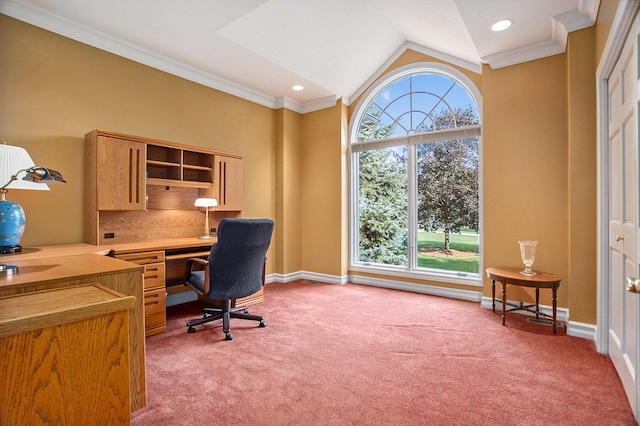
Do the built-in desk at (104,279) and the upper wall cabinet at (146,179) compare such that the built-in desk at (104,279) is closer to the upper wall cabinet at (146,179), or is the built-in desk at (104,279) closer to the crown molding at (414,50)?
the upper wall cabinet at (146,179)

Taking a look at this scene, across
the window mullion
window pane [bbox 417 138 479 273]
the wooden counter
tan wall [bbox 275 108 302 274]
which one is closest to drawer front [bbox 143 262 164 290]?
the wooden counter

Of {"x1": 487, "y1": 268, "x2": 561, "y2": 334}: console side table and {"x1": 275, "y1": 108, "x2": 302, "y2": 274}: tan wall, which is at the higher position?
{"x1": 275, "y1": 108, "x2": 302, "y2": 274}: tan wall

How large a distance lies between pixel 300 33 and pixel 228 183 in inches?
75.8

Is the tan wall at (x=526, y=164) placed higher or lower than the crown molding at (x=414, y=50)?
lower

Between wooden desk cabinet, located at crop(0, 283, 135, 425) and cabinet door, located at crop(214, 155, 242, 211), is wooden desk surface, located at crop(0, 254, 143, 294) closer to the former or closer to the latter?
wooden desk cabinet, located at crop(0, 283, 135, 425)

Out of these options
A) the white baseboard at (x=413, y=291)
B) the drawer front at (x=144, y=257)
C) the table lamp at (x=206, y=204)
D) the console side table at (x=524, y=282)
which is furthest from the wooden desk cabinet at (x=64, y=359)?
the console side table at (x=524, y=282)

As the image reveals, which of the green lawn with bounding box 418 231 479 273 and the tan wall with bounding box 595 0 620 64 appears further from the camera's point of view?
the green lawn with bounding box 418 231 479 273

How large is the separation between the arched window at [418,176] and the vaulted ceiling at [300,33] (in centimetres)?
40

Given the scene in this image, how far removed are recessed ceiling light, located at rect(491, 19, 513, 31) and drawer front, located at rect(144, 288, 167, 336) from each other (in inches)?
152

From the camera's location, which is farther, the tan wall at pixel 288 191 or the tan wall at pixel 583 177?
the tan wall at pixel 288 191

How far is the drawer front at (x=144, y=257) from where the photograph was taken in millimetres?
2861

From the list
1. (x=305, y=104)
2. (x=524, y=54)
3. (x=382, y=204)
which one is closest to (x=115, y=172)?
(x=305, y=104)

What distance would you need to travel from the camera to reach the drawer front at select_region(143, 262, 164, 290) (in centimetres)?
298

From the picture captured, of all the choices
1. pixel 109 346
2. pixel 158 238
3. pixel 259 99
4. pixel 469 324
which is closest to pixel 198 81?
pixel 259 99
